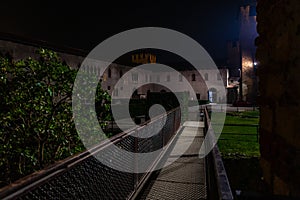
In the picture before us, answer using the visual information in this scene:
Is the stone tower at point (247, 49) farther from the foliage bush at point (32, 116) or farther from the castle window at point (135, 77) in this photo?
the foliage bush at point (32, 116)

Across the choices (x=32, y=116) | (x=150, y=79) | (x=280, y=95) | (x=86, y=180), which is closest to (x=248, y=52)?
(x=150, y=79)

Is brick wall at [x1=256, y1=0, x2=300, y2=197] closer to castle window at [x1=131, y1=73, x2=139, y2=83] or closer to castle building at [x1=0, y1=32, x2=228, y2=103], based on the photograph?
castle building at [x1=0, y1=32, x2=228, y2=103]

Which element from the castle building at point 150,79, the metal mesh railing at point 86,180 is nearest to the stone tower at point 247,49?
the castle building at point 150,79

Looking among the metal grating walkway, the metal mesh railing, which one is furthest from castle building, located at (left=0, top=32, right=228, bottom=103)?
the metal mesh railing

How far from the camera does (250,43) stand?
41719 mm

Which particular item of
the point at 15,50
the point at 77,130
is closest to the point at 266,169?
the point at 77,130

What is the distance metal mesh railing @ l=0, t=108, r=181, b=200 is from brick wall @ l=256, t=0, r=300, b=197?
1744 millimetres

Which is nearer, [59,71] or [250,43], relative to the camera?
[59,71]

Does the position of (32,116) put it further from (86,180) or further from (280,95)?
(280,95)

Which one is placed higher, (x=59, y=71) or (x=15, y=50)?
(x=15, y=50)

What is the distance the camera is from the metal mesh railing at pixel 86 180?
155cm

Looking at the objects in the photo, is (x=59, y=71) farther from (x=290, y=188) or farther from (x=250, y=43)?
(x=250, y=43)

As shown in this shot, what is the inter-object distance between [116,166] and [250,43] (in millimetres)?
43377

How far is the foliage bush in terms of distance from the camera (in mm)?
3883
